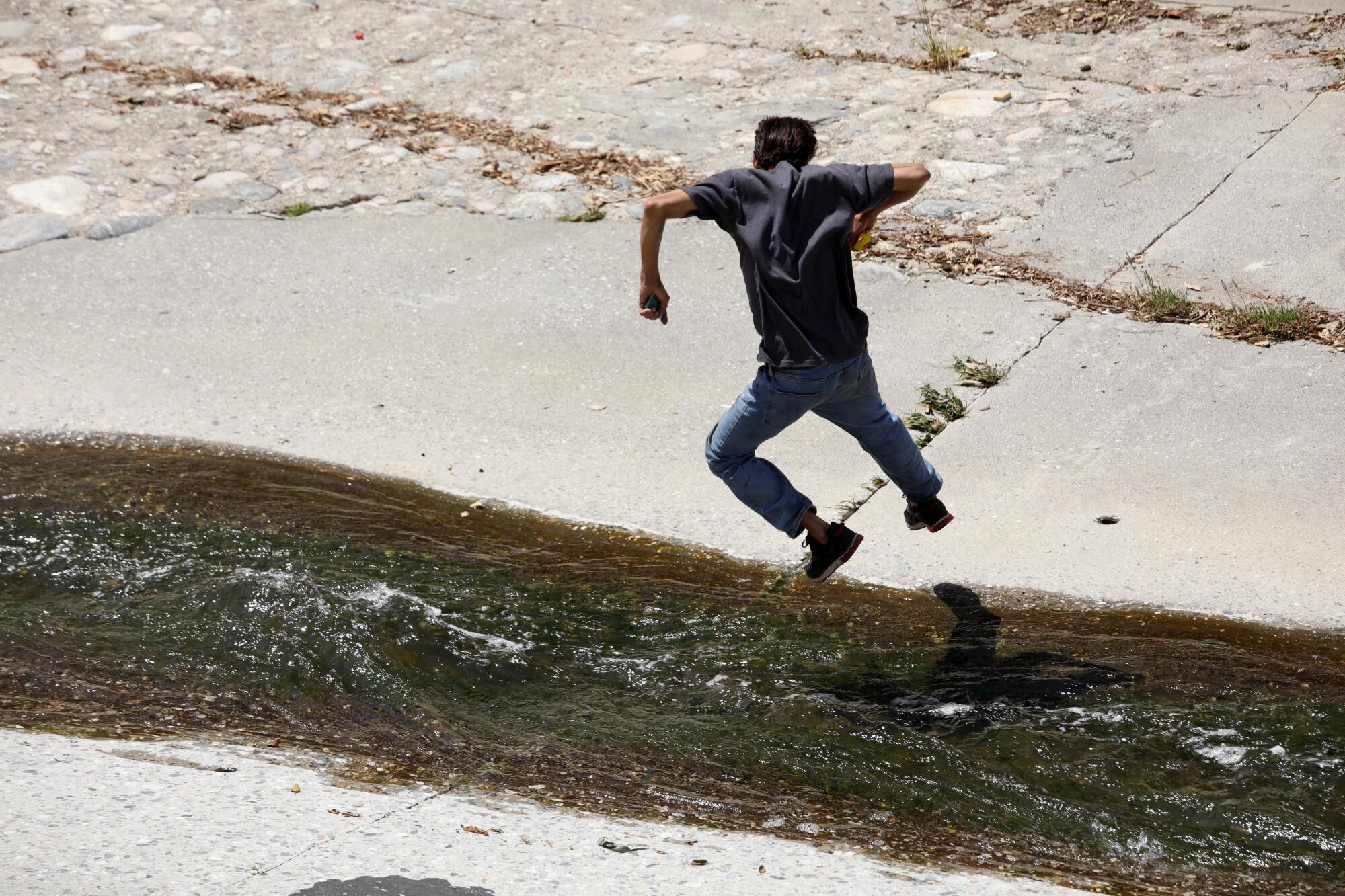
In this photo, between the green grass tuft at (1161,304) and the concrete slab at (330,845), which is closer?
the concrete slab at (330,845)

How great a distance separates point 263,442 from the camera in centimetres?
559

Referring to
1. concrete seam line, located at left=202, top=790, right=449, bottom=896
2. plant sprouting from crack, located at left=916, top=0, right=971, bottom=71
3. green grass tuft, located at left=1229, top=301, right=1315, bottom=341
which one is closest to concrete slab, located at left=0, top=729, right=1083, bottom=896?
concrete seam line, located at left=202, top=790, right=449, bottom=896

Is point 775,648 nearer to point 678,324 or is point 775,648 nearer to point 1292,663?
point 1292,663

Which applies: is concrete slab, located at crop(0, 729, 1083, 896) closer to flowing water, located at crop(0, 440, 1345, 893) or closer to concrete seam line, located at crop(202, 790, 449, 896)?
concrete seam line, located at crop(202, 790, 449, 896)

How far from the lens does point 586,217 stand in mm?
7461

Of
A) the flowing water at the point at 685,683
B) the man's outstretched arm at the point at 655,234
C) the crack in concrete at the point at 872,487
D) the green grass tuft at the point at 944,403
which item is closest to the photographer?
the flowing water at the point at 685,683

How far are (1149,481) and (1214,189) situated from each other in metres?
2.84

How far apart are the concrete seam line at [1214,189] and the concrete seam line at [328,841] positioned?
15.1 ft

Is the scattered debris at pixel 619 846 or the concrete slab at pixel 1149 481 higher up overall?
the concrete slab at pixel 1149 481

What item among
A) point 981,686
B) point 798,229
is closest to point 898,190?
point 798,229

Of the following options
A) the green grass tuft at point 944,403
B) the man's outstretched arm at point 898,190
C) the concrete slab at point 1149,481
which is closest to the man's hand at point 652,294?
the man's outstretched arm at point 898,190

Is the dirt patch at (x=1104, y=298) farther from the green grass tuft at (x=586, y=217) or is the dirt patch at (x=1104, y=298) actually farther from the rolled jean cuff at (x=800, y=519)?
the rolled jean cuff at (x=800, y=519)

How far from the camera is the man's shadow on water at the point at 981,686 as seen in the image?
12.3 ft

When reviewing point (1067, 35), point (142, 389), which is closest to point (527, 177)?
point (142, 389)
